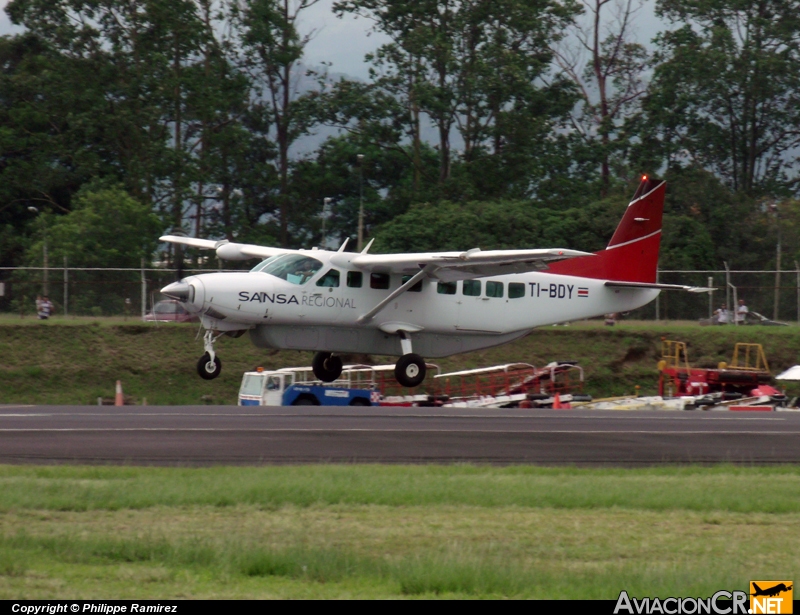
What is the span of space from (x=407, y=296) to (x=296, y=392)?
836 cm

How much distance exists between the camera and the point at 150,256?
4859 cm

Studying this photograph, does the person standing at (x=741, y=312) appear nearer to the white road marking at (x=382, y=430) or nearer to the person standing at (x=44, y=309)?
the white road marking at (x=382, y=430)

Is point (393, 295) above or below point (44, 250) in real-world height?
below

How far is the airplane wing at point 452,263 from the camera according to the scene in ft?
76.1

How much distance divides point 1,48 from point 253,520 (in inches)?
2379

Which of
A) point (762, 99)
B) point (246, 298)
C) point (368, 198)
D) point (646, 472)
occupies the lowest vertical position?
point (646, 472)

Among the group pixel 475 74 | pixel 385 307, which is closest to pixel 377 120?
pixel 475 74

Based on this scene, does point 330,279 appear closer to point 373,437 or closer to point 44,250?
point 373,437

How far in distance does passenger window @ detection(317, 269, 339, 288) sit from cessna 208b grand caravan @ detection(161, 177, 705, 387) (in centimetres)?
2

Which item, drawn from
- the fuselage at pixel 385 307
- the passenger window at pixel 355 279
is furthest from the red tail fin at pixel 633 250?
the passenger window at pixel 355 279

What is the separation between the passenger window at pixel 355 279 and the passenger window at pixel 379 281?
0.25 m

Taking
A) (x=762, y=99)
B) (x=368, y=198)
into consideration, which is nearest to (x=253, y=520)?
(x=368, y=198)

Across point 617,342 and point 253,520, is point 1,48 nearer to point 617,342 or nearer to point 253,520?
point 617,342

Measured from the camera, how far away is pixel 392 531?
10.6 meters
